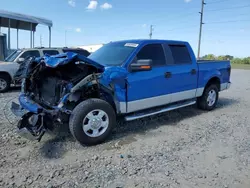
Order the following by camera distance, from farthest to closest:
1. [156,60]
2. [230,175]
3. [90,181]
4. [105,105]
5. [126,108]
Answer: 1. [156,60]
2. [126,108]
3. [105,105]
4. [230,175]
5. [90,181]

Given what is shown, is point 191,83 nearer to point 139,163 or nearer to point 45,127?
point 139,163

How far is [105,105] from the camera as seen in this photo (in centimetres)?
394

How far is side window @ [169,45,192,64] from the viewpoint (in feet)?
17.6

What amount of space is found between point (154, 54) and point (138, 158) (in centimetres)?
241

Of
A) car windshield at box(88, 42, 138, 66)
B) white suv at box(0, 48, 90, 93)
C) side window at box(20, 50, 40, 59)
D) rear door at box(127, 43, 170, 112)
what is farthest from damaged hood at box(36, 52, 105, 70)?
side window at box(20, 50, 40, 59)

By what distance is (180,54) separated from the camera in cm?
555

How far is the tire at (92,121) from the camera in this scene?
12.0 feet

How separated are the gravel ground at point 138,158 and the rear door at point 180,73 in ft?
2.69

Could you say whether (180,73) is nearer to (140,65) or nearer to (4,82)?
(140,65)

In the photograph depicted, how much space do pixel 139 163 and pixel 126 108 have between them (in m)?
1.28

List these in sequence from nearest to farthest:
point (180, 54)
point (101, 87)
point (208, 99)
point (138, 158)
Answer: point (138, 158) < point (101, 87) < point (180, 54) < point (208, 99)

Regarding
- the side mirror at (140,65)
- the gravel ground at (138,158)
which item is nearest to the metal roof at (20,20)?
the gravel ground at (138,158)

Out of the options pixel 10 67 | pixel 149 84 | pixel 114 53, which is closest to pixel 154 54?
pixel 149 84

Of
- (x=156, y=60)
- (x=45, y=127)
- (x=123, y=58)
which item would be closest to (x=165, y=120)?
(x=156, y=60)
